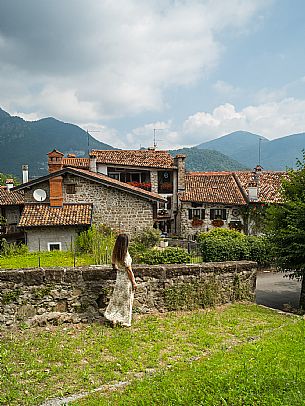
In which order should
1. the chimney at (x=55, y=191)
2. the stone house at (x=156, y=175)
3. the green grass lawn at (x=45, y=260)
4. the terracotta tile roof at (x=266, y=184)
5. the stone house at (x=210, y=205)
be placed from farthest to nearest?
the stone house at (x=156, y=175)
the stone house at (x=210, y=205)
the terracotta tile roof at (x=266, y=184)
the chimney at (x=55, y=191)
the green grass lawn at (x=45, y=260)

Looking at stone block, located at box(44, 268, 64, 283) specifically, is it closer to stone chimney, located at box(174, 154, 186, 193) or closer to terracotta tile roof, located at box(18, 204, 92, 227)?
terracotta tile roof, located at box(18, 204, 92, 227)

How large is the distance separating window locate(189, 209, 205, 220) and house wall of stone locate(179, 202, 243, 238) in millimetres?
292

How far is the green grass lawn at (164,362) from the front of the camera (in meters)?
4.47

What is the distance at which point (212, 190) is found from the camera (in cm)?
3250

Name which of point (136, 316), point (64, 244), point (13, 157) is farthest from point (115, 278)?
point (13, 157)

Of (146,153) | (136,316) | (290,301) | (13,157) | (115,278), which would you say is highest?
(13,157)

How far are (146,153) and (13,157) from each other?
132168 mm

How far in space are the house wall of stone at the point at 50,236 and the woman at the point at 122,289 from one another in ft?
42.9

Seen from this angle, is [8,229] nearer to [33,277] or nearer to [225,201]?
[225,201]

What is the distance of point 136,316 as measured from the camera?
8.11 meters

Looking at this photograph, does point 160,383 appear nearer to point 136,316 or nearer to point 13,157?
point 136,316

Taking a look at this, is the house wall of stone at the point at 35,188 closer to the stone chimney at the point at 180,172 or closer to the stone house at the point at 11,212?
the stone house at the point at 11,212

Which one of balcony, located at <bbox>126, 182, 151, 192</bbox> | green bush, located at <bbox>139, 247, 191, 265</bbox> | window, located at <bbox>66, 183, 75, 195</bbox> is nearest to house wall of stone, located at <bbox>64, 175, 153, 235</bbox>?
window, located at <bbox>66, 183, 75, 195</bbox>

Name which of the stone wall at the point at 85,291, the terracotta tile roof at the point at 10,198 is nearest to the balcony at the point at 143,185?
the terracotta tile roof at the point at 10,198
